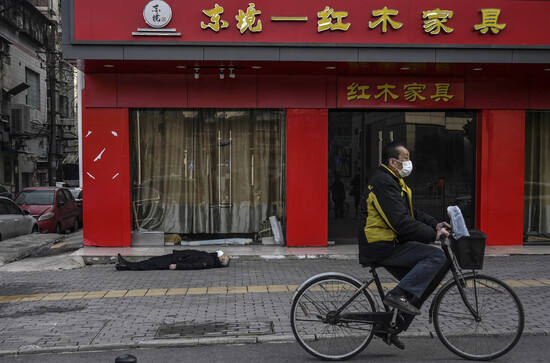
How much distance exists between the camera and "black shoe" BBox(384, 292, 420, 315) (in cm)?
452

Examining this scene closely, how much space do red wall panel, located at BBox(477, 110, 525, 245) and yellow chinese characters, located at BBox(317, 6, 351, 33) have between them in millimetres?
4026

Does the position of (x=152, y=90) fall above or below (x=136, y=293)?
above

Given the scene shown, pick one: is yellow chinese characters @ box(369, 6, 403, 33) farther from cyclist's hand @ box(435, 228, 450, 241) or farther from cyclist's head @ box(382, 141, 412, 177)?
cyclist's hand @ box(435, 228, 450, 241)

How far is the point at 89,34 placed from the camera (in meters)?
10.4

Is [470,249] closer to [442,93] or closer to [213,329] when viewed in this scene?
[213,329]

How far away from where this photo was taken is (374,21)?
34.9 feet

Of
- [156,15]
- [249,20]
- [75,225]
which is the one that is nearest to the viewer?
[156,15]

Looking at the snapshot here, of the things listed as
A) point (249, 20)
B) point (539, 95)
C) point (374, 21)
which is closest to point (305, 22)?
point (249, 20)

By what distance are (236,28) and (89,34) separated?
115 inches

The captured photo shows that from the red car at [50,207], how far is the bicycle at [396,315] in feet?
43.0

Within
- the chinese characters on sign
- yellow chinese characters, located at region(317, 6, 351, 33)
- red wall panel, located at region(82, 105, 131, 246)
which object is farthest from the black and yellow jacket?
red wall panel, located at region(82, 105, 131, 246)

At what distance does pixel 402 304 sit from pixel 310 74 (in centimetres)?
783

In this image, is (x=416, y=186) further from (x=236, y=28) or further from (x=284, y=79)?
(x=236, y=28)

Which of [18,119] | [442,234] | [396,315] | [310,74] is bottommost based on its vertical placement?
[396,315]
